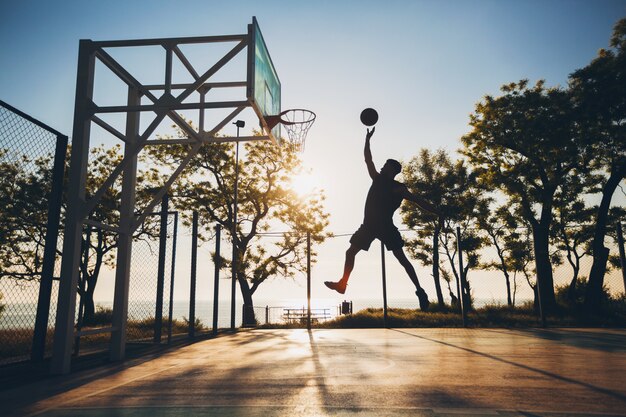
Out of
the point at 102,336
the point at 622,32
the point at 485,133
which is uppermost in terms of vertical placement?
the point at 622,32

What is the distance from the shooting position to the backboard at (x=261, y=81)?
22.8ft

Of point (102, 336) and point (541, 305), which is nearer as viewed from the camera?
point (102, 336)

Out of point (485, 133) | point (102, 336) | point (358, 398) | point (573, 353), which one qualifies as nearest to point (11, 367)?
point (358, 398)

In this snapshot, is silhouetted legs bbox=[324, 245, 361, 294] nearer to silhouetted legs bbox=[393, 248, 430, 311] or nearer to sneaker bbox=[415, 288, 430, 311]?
silhouetted legs bbox=[393, 248, 430, 311]

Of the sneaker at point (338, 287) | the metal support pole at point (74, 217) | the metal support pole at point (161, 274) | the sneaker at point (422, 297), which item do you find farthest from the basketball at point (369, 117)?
the metal support pole at point (161, 274)

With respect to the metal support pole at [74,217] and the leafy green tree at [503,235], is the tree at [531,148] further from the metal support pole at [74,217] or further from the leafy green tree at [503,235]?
the metal support pole at [74,217]

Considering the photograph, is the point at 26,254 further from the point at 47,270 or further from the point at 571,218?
the point at 571,218

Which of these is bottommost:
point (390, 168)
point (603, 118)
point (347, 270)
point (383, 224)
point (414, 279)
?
point (414, 279)

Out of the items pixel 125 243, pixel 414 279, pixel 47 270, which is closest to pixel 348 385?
pixel 414 279

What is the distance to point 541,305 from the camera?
1289 centimetres

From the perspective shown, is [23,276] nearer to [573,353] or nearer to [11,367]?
[11,367]

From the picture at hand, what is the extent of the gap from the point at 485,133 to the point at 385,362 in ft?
60.3

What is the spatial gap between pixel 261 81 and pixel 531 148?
53.4 feet

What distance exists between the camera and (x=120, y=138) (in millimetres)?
7621
